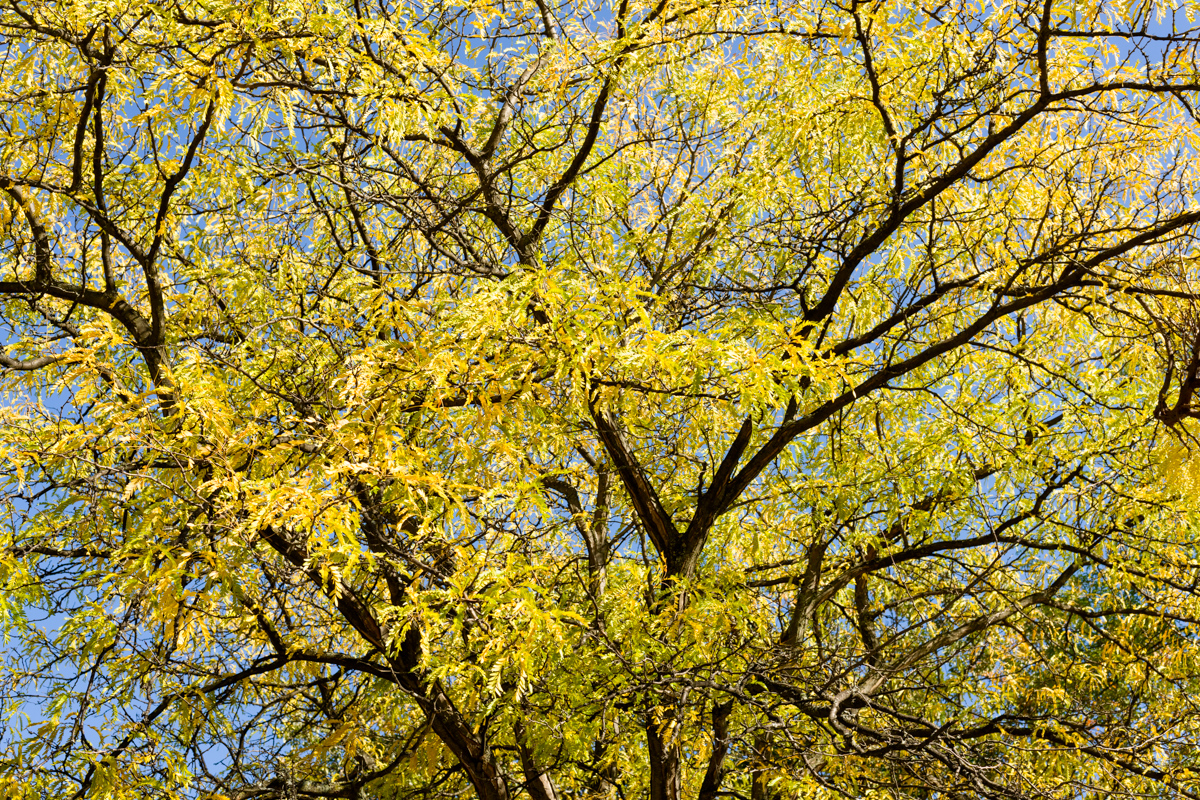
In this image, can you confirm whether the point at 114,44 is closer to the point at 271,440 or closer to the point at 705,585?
the point at 271,440

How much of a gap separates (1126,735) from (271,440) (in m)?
4.56

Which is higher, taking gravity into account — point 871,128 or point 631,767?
point 871,128

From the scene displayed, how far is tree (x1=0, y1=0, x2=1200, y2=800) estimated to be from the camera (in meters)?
3.97

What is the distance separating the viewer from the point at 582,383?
12.4 feet

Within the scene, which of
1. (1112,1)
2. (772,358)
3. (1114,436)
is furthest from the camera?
(1114,436)

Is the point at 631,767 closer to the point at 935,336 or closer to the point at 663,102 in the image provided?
the point at 935,336

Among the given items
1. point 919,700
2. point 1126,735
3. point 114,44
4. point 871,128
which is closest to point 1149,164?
point 871,128

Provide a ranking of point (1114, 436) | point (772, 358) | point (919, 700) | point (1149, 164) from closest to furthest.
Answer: point (772, 358), point (1149, 164), point (1114, 436), point (919, 700)

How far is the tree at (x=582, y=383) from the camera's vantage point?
3.97m

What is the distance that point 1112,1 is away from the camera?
A: 4.62 meters

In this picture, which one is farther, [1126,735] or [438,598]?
[1126,735]

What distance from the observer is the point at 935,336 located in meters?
6.25

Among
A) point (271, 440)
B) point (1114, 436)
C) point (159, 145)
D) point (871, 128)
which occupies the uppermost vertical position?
point (159, 145)

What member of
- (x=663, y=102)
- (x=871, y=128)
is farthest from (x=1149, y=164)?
(x=663, y=102)
